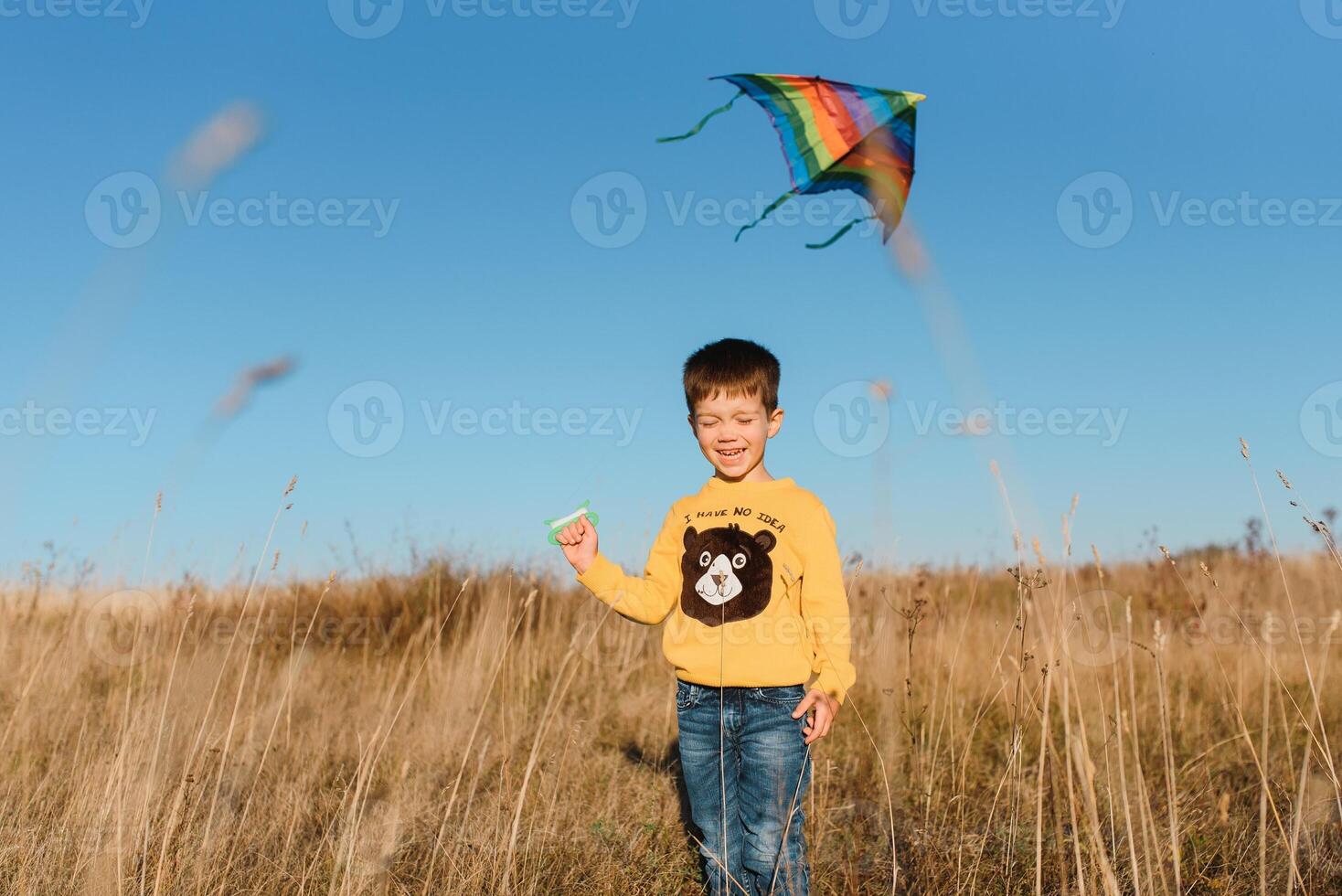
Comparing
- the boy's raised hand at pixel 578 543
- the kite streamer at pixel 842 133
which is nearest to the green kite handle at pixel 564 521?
the boy's raised hand at pixel 578 543

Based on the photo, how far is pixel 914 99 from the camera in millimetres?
3486

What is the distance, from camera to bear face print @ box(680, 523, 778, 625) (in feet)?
9.23

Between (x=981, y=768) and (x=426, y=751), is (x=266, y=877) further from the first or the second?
(x=981, y=768)

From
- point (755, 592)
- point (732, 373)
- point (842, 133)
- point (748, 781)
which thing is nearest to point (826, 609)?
point (755, 592)

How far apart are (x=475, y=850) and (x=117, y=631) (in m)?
4.80

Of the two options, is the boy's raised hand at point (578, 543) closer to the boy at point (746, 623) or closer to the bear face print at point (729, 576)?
the boy at point (746, 623)

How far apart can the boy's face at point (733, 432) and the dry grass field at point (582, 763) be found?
0.80 metres

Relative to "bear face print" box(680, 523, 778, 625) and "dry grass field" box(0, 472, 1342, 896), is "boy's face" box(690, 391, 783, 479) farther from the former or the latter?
"dry grass field" box(0, 472, 1342, 896)

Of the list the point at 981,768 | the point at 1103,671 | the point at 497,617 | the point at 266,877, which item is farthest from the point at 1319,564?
the point at 266,877

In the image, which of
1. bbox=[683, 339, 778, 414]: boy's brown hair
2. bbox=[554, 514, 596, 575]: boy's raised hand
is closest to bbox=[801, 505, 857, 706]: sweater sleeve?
bbox=[683, 339, 778, 414]: boy's brown hair

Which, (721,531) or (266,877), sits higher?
(721,531)

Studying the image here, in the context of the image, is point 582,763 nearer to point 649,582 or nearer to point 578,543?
point 649,582

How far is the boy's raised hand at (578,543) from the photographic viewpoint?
9.53 ft

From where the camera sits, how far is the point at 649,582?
10.1 ft
